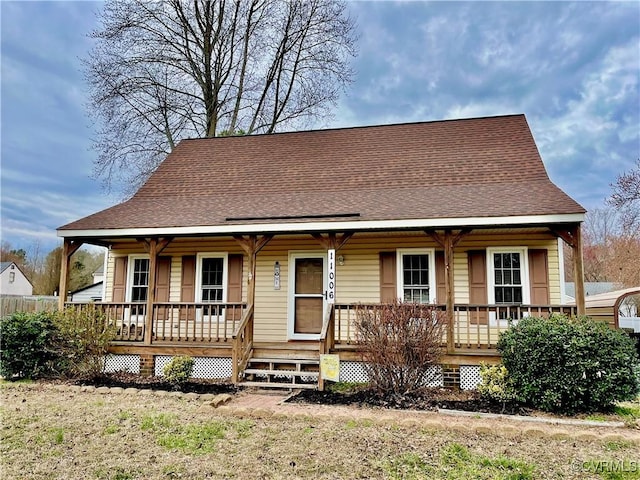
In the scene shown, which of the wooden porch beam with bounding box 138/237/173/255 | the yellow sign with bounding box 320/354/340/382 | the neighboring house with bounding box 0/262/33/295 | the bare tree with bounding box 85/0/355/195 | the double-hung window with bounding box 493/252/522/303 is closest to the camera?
the yellow sign with bounding box 320/354/340/382

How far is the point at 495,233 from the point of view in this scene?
9.39 m

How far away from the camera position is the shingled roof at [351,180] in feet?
29.1

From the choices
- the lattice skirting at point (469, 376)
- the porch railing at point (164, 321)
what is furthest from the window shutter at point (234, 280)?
the lattice skirting at point (469, 376)

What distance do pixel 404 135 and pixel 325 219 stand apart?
4.85 metres

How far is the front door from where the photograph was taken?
10.2m

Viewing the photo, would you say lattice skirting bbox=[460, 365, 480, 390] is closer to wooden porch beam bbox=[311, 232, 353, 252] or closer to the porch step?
the porch step

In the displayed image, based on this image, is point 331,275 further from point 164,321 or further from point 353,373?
point 164,321

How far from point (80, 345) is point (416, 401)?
634 cm

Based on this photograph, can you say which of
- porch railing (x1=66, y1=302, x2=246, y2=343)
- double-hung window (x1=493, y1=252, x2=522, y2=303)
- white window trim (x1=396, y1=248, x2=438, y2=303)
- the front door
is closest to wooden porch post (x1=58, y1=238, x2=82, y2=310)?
porch railing (x1=66, y1=302, x2=246, y2=343)

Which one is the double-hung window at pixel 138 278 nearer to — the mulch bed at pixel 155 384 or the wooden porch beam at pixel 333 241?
the mulch bed at pixel 155 384

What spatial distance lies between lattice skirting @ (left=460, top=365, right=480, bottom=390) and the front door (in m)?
3.34

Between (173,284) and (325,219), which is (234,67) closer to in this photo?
(173,284)

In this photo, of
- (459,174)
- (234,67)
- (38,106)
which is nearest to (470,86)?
(234,67)

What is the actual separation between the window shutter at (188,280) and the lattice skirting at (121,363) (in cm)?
Result: 181
